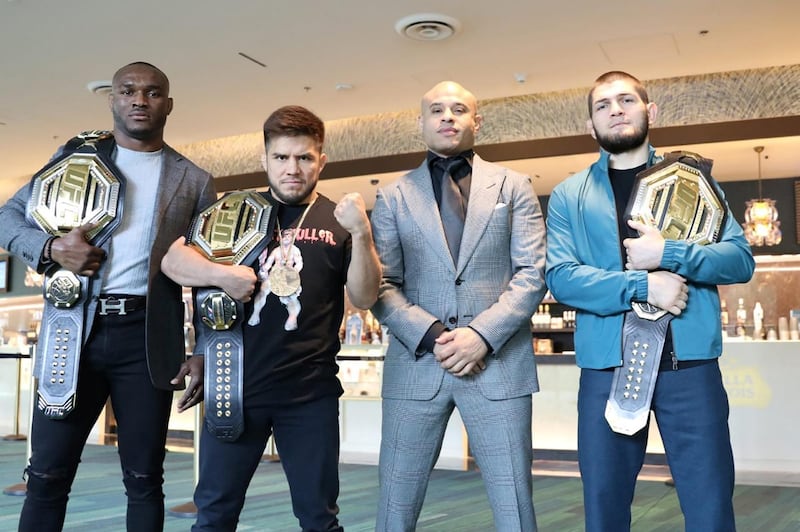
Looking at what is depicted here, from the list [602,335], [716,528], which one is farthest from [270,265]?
[716,528]

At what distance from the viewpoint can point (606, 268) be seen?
2.21 metres

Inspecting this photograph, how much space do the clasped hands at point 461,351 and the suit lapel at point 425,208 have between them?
0.22m

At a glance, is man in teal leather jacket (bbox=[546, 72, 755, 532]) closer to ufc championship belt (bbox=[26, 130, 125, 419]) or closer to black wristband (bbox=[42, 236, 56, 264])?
ufc championship belt (bbox=[26, 130, 125, 419])

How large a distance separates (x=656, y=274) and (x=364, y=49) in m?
4.54

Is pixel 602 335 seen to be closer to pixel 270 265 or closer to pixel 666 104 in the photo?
pixel 270 265

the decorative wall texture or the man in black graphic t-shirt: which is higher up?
the decorative wall texture

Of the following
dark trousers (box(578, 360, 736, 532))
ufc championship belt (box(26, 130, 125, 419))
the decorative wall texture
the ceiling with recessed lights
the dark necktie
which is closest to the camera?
dark trousers (box(578, 360, 736, 532))

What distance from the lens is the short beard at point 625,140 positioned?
2223 mm

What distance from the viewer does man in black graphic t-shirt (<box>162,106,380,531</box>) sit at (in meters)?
2.09

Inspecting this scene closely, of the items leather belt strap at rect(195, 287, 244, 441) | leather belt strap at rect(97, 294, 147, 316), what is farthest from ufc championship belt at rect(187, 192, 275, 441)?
leather belt strap at rect(97, 294, 147, 316)

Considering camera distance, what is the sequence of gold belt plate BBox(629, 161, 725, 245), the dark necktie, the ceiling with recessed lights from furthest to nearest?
the ceiling with recessed lights
the dark necktie
gold belt plate BBox(629, 161, 725, 245)

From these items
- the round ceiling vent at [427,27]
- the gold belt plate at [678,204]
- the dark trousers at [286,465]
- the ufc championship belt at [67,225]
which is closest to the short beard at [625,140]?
the gold belt plate at [678,204]

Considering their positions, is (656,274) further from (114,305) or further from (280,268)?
(114,305)

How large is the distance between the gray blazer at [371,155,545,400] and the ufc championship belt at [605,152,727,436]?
0.28m
